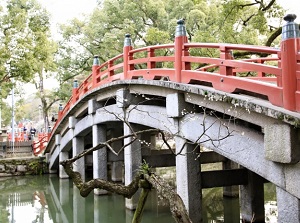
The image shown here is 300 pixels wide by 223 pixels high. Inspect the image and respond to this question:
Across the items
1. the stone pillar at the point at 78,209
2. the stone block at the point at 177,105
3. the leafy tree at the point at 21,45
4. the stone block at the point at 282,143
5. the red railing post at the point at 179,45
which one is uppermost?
the leafy tree at the point at 21,45

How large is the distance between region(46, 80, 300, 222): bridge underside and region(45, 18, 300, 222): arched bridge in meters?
0.01

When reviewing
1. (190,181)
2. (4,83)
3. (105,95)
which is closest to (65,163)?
(190,181)

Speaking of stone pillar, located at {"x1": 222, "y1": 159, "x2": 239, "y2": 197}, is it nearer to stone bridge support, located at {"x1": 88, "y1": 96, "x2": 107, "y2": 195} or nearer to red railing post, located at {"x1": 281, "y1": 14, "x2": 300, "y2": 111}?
stone bridge support, located at {"x1": 88, "y1": 96, "x2": 107, "y2": 195}

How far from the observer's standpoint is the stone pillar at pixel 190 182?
23.1ft

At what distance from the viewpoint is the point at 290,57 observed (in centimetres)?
450

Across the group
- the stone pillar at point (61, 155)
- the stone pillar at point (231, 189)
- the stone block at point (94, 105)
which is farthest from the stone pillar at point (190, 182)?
the stone pillar at point (61, 155)

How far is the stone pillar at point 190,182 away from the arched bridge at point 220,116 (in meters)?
0.02

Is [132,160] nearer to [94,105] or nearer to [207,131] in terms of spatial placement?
[94,105]

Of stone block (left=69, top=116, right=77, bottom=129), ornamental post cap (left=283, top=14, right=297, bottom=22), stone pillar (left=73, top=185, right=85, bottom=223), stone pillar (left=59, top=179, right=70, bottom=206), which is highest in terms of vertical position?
ornamental post cap (left=283, top=14, right=297, bottom=22)

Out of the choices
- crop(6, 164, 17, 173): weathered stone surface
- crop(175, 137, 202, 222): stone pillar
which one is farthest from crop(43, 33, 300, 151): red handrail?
crop(6, 164, 17, 173): weathered stone surface

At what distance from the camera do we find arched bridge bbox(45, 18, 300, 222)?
15.1 feet

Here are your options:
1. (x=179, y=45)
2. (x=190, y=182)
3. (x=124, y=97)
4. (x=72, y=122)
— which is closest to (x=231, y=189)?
(x=124, y=97)

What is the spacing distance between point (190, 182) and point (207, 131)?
1.20m

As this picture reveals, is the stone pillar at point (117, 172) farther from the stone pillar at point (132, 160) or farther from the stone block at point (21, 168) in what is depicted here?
the stone block at point (21, 168)
